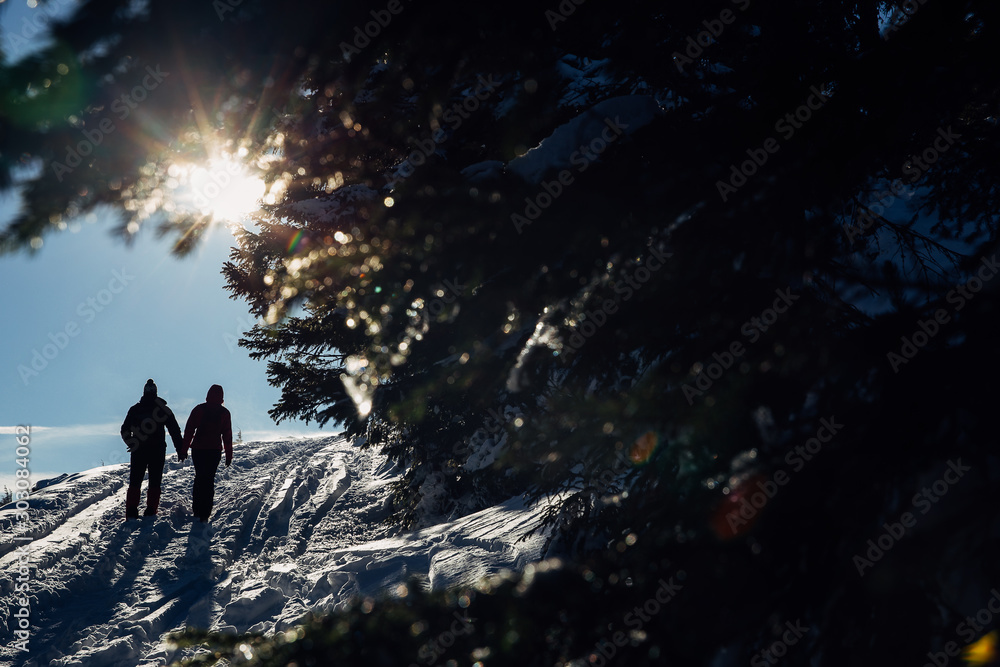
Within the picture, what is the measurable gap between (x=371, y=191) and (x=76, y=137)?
3.21 meters

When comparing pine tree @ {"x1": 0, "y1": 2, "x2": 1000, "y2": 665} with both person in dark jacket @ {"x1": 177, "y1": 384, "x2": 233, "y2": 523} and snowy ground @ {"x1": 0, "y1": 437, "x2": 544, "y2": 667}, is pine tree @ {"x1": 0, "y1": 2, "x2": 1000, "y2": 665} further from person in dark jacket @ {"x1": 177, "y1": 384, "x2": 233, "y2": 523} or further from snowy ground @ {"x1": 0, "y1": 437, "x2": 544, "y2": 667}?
person in dark jacket @ {"x1": 177, "y1": 384, "x2": 233, "y2": 523}

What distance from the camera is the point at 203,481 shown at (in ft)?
29.4

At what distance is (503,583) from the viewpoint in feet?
5.47

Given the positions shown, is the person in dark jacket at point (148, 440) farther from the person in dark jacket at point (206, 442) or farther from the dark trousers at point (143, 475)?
the person in dark jacket at point (206, 442)

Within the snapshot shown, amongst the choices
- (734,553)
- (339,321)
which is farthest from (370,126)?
(339,321)

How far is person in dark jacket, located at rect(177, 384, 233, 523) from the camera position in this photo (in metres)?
8.98

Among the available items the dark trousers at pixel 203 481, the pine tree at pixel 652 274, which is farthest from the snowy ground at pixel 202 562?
the pine tree at pixel 652 274

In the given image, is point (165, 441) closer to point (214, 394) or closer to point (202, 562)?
point (214, 394)

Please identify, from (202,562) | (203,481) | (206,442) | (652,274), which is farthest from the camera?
(206,442)

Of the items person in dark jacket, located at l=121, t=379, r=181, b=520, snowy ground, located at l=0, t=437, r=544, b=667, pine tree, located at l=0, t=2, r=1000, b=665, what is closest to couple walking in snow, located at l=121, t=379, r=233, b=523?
person in dark jacket, located at l=121, t=379, r=181, b=520

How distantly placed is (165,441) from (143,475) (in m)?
0.61

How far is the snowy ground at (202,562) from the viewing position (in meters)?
5.21

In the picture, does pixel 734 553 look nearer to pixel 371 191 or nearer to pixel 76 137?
pixel 76 137

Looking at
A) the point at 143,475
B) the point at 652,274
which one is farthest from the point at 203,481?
the point at 652,274
